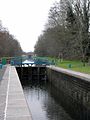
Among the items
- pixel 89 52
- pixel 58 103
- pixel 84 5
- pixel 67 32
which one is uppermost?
pixel 84 5

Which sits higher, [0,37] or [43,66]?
[0,37]

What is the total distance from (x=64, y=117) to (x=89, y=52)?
33389 mm

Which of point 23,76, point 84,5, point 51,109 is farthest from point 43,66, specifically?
point 51,109

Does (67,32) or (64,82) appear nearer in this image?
(64,82)

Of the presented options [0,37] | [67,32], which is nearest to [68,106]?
[67,32]

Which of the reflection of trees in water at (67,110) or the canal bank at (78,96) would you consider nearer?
the reflection of trees in water at (67,110)

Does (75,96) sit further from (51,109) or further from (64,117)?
(64,117)

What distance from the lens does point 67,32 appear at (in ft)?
177

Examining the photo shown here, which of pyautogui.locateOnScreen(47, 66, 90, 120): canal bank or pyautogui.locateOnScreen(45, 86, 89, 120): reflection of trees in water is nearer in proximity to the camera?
pyautogui.locateOnScreen(45, 86, 89, 120): reflection of trees in water

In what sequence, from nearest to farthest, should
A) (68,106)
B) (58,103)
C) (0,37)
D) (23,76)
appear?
(68,106), (58,103), (23,76), (0,37)

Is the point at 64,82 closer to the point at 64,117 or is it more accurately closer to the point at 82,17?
the point at 64,117

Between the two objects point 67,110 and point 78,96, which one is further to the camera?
point 78,96

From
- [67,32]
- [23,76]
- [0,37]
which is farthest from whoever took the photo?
[0,37]

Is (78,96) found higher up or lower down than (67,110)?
higher up
